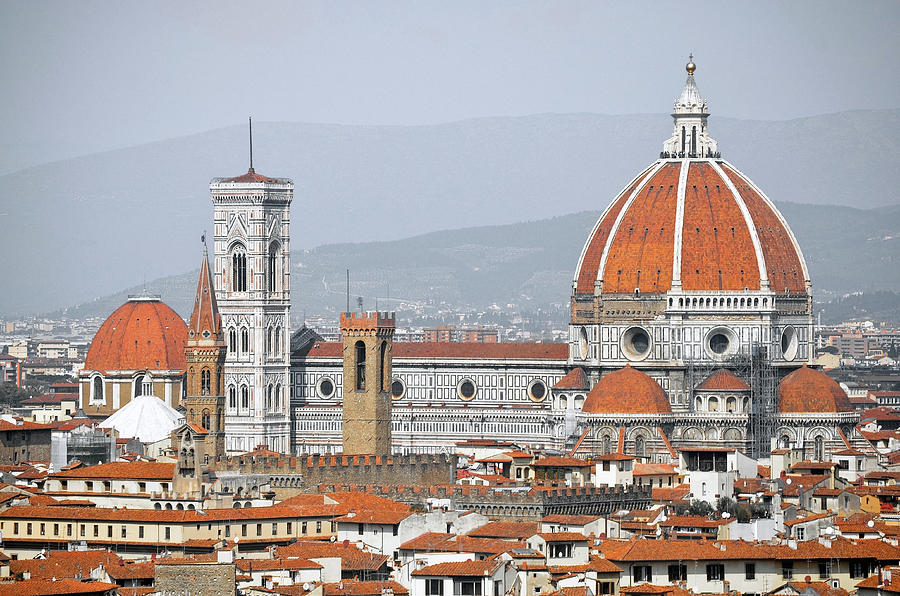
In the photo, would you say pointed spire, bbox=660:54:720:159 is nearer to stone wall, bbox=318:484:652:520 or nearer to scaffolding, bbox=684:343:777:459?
scaffolding, bbox=684:343:777:459

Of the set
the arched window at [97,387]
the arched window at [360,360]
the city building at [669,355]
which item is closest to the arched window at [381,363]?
the arched window at [360,360]

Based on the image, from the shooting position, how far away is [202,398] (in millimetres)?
122188

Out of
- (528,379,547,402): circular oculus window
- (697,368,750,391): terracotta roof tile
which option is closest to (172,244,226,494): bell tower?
(528,379,547,402): circular oculus window

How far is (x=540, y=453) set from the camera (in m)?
123

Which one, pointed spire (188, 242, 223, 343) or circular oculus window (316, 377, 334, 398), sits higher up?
pointed spire (188, 242, 223, 343)

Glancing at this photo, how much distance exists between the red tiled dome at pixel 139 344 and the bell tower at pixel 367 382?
2772 centimetres

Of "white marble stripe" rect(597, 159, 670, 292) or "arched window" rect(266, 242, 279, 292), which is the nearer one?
"white marble stripe" rect(597, 159, 670, 292)

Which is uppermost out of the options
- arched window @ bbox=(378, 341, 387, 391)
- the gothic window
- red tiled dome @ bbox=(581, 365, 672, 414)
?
arched window @ bbox=(378, 341, 387, 391)

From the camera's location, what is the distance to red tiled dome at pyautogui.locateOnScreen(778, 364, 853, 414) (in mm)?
129750

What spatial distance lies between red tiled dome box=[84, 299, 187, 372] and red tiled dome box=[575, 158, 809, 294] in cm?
2863

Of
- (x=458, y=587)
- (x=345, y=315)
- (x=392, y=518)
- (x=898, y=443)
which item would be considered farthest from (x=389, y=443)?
(x=458, y=587)

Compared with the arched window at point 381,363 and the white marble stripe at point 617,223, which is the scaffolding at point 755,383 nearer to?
the white marble stripe at point 617,223

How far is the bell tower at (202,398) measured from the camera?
10019 centimetres

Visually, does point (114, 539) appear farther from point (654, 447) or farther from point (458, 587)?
point (654, 447)
